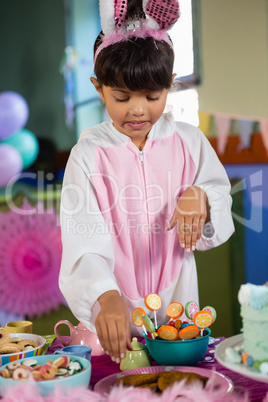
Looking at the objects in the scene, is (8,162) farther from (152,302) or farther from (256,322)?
(256,322)

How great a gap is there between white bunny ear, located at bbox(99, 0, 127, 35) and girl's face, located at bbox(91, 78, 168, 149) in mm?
134

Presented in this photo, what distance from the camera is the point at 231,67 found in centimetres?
337

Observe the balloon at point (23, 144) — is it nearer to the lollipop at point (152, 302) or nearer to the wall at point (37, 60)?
the wall at point (37, 60)

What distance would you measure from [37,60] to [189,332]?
3.01m

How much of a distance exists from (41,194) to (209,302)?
1210 millimetres

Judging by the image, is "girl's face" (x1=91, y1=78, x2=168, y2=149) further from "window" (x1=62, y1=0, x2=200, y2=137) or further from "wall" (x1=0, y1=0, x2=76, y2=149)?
"wall" (x1=0, y1=0, x2=76, y2=149)

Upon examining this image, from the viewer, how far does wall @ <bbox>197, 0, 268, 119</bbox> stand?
3305 millimetres

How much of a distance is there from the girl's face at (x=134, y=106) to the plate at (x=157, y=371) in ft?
1.74

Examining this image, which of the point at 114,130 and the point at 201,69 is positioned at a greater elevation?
the point at 201,69

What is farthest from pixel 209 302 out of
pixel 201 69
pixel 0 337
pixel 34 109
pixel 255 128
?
pixel 0 337

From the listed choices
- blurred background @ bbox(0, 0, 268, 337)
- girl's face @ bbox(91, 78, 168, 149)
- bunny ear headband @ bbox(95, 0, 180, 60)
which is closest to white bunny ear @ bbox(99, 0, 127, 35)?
bunny ear headband @ bbox(95, 0, 180, 60)

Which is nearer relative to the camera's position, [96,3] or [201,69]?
[201,69]

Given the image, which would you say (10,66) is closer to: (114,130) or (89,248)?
(114,130)

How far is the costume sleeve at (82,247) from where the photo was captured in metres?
1.04
